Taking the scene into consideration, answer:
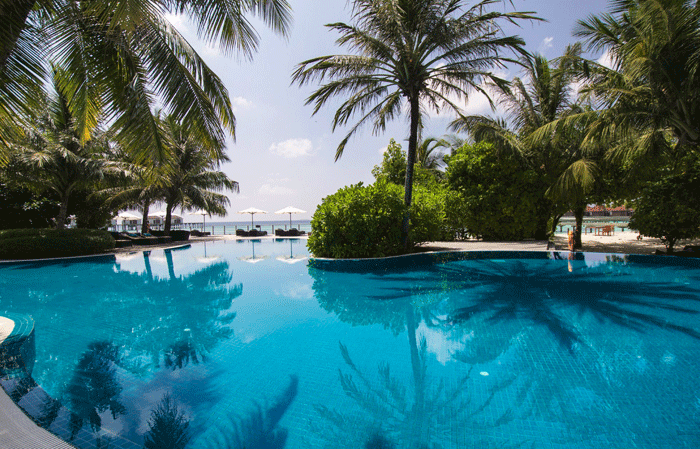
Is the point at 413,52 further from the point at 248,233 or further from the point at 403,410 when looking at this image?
the point at 248,233

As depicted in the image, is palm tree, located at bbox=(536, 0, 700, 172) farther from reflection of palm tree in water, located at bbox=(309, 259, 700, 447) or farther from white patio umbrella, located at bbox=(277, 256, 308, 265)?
white patio umbrella, located at bbox=(277, 256, 308, 265)

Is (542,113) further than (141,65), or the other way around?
(542,113)

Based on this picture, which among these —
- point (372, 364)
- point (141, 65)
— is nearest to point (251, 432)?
point (372, 364)

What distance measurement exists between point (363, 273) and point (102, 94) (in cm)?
734

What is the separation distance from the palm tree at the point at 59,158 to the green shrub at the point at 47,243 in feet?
5.47

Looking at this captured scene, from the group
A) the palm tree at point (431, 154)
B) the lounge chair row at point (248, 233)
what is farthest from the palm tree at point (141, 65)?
the lounge chair row at point (248, 233)

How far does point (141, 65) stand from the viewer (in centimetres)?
536

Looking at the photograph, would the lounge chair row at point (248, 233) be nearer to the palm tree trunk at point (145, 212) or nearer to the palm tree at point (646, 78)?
the palm tree trunk at point (145, 212)

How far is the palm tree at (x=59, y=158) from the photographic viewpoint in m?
13.0

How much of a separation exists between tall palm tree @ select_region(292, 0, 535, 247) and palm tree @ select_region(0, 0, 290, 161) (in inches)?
175

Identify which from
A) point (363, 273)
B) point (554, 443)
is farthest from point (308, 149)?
point (554, 443)

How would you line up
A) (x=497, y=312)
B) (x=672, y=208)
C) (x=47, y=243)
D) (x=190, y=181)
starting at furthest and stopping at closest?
(x=190, y=181) < (x=47, y=243) < (x=672, y=208) < (x=497, y=312)

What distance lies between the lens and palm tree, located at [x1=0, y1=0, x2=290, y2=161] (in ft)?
14.5

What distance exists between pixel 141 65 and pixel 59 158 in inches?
499
